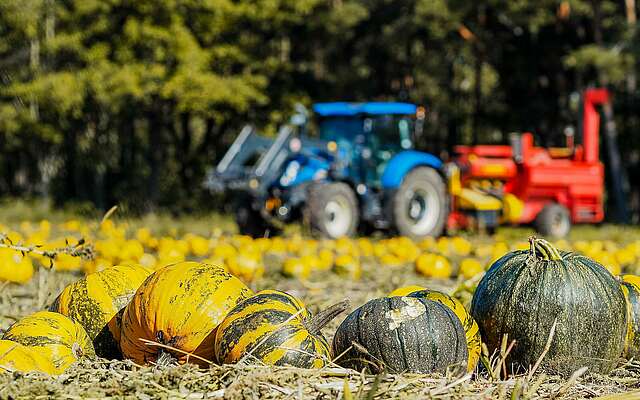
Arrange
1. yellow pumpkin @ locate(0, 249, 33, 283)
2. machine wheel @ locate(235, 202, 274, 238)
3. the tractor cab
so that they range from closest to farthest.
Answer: yellow pumpkin @ locate(0, 249, 33, 283), machine wheel @ locate(235, 202, 274, 238), the tractor cab

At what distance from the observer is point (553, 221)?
18.3 meters

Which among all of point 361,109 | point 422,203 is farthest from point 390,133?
point 422,203

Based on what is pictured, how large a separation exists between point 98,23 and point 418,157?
14.1 m

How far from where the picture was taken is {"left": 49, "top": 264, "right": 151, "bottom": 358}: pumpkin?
4.22 meters

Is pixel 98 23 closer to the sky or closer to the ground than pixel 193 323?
closer to the sky

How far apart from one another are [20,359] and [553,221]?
1590 centimetres

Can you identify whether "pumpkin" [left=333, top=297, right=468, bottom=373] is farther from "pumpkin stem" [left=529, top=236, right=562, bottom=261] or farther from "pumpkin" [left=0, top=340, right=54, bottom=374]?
"pumpkin" [left=0, top=340, right=54, bottom=374]

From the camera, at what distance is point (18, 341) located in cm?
378

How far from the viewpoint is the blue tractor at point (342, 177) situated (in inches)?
Answer: 602

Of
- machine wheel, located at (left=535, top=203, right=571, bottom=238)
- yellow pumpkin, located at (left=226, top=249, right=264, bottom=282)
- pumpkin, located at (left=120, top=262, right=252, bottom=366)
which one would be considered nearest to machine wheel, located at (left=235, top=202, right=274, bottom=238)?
machine wheel, located at (left=535, top=203, right=571, bottom=238)

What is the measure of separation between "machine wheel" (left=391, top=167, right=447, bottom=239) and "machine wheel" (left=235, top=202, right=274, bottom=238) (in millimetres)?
2328

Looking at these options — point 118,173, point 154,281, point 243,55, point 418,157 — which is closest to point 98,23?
point 243,55

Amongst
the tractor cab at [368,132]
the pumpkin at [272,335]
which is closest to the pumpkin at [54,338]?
the pumpkin at [272,335]

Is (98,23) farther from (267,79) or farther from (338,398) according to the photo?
(338,398)
